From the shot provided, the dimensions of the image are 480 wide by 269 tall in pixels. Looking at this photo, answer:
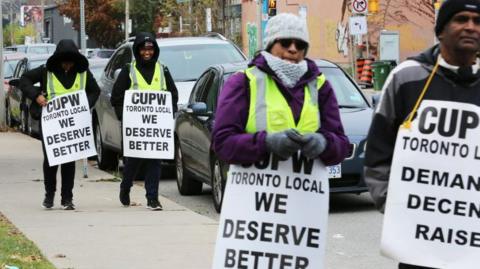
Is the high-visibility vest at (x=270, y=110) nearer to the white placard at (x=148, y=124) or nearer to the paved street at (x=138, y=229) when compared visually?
the paved street at (x=138, y=229)

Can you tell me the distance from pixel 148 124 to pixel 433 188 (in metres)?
7.70

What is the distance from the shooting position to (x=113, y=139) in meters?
16.2

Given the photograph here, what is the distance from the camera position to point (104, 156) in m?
17.1

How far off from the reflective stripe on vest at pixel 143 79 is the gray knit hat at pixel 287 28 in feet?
21.1

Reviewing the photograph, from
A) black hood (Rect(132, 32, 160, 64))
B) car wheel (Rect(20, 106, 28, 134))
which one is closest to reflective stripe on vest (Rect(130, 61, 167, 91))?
black hood (Rect(132, 32, 160, 64))

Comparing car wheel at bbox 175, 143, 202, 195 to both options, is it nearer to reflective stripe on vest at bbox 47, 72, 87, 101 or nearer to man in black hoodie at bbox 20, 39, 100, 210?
man in black hoodie at bbox 20, 39, 100, 210

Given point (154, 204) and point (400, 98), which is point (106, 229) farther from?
point (400, 98)

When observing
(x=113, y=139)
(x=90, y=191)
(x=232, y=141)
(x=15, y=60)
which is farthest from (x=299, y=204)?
(x=15, y=60)

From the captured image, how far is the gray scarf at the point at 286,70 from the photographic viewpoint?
5.28 meters

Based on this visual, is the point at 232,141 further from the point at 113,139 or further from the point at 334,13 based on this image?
the point at 334,13

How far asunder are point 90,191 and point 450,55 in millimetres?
9585

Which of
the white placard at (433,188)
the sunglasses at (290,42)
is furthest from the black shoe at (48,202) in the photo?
the white placard at (433,188)

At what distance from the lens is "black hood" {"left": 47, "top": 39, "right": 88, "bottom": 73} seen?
1153cm

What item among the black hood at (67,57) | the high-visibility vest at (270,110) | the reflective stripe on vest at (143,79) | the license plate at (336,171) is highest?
the high-visibility vest at (270,110)
